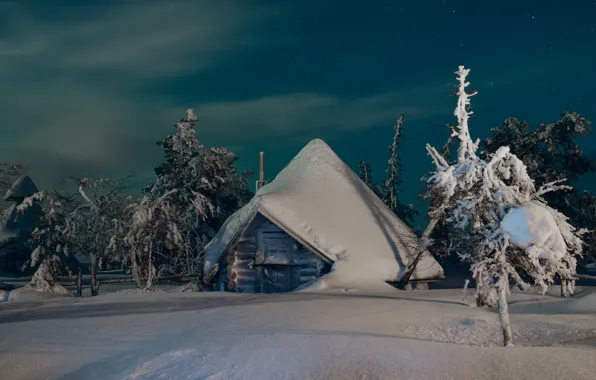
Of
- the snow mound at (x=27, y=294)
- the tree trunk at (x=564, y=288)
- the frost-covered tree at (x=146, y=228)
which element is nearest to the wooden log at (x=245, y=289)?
the frost-covered tree at (x=146, y=228)

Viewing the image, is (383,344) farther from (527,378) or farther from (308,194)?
(308,194)

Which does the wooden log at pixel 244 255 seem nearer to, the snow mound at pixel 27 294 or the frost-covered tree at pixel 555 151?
the snow mound at pixel 27 294

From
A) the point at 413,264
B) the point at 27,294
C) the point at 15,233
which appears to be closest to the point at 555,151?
the point at 413,264

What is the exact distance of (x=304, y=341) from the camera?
10.3m

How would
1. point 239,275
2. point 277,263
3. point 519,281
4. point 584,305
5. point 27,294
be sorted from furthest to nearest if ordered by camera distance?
1. point 27,294
2. point 239,275
3. point 277,263
4. point 584,305
5. point 519,281

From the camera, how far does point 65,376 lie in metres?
9.84

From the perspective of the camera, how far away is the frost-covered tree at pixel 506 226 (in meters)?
9.70

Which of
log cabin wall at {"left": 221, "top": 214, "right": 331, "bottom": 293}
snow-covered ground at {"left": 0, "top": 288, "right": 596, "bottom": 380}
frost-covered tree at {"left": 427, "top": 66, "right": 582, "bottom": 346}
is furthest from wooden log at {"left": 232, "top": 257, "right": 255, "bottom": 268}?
frost-covered tree at {"left": 427, "top": 66, "right": 582, "bottom": 346}

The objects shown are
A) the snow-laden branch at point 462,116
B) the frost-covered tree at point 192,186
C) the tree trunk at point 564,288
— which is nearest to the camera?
the tree trunk at point 564,288

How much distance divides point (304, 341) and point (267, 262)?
43.5ft

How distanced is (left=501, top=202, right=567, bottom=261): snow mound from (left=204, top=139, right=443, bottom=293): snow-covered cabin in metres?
11.6

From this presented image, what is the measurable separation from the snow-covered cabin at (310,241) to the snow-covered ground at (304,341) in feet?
18.2

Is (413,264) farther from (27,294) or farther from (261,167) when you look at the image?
(27,294)

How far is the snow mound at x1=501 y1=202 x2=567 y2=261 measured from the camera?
9594mm
